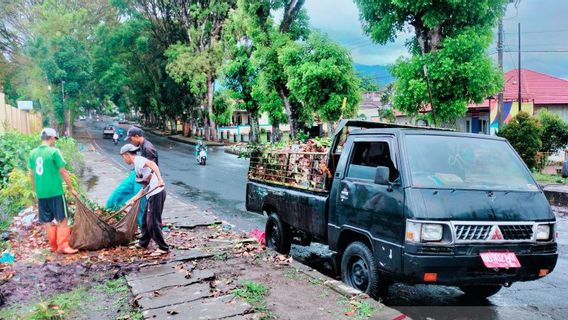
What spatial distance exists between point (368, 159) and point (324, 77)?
16726mm

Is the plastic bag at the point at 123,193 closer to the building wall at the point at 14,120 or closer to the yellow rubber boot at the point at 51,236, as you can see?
the yellow rubber boot at the point at 51,236

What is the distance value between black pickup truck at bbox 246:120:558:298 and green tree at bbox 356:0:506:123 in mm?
8964

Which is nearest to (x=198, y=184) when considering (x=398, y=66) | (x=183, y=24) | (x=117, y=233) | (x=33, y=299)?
(x=398, y=66)

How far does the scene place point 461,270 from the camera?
14.3 feet

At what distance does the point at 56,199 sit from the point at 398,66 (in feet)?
40.6

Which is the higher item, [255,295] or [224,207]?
[255,295]

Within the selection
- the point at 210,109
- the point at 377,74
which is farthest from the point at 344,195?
the point at 377,74

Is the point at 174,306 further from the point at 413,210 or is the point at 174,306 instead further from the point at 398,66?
the point at 398,66

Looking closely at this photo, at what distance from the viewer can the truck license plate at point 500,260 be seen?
435 centimetres

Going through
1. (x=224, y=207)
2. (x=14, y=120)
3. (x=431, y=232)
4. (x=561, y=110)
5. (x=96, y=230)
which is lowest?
(x=224, y=207)

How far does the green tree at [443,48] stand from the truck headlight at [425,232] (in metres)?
10.1

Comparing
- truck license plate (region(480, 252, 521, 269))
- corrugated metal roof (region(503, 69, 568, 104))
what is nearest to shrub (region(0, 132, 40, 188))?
truck license plate (region(480, 252, 521, 269))

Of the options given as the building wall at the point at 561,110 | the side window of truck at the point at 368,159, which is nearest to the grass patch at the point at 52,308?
the side window of truck at the point at 368,159

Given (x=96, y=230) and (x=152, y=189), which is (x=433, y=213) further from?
(x=96, y=230)
